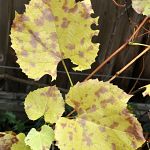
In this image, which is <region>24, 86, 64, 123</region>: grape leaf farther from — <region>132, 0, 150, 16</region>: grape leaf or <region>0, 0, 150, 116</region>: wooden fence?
<region>0, 0, 150, 116</region>: wooden fence

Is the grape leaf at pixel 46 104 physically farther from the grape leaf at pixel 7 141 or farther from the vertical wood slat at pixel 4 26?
the vertical wood slat at pixel 4 26

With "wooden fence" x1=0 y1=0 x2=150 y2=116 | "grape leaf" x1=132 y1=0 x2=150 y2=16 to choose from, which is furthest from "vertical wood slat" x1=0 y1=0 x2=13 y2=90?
"grape leaf" x1=132 y1=0 x2=150 y2=16

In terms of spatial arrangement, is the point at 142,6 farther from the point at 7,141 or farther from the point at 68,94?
the point at 7,141

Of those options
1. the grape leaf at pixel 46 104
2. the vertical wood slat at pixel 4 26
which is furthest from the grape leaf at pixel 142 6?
the vertical wood slat at pixel 4 26

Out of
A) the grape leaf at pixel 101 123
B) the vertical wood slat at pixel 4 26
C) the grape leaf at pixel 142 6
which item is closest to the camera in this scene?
the grape leaf at pixel 101 123

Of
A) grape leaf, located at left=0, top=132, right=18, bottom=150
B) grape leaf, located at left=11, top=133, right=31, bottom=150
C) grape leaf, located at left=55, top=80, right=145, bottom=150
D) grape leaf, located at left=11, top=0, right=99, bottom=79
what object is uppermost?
grape leaf, located at left=11, top=0, right=99, bottom=79

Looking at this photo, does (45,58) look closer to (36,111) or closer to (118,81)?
(36,111)

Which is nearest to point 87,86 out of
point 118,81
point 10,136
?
point 10,136

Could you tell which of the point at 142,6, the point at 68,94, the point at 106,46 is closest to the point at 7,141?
the point at 68,94
